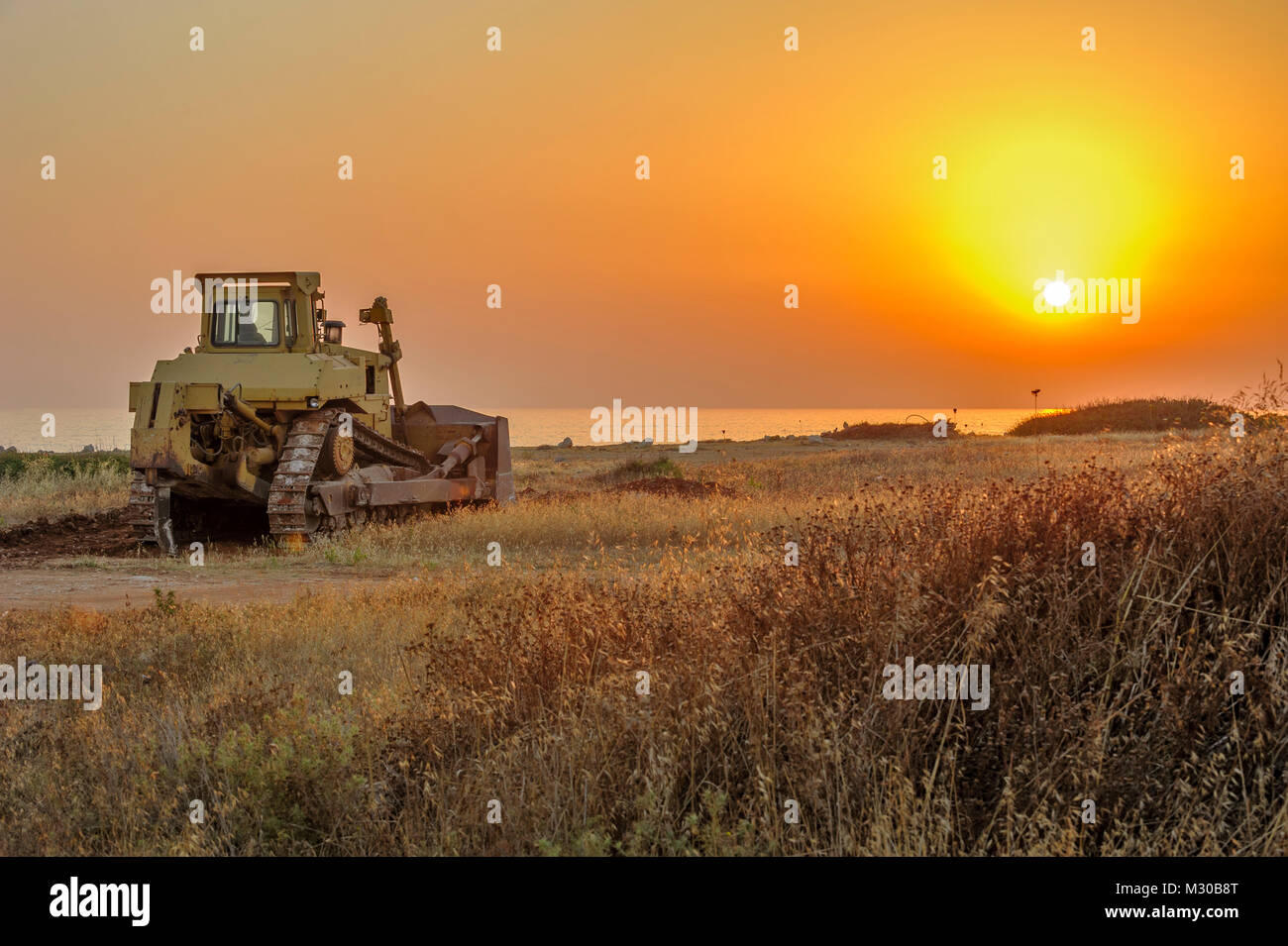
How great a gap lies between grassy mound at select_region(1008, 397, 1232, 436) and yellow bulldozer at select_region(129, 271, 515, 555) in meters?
40.4

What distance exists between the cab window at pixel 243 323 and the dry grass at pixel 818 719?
410 inches

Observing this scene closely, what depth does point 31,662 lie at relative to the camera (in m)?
7.89

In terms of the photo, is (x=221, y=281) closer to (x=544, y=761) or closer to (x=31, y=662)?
(x=31, y=662)

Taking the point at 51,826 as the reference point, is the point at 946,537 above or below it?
above

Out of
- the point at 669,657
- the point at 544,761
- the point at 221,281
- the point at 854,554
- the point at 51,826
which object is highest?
the point at 221,281

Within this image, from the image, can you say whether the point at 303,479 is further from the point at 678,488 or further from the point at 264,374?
the point at 678,488

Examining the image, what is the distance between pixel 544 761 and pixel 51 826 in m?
2.30

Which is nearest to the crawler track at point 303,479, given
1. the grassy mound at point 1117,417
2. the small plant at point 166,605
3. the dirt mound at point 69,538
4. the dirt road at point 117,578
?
the dirt road at point 117,578

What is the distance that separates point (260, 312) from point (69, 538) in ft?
16.1

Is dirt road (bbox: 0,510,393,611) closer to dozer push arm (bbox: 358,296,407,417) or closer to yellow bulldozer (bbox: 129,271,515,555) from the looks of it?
yellow bulldozer (bbox: 129,271,515,555)

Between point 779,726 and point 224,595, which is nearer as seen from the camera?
point 779,726

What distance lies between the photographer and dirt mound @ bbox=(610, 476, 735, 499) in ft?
69.3

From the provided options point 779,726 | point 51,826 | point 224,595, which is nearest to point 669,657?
point 779,726

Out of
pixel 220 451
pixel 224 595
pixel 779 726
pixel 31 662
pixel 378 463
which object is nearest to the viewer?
pixel 779 726
